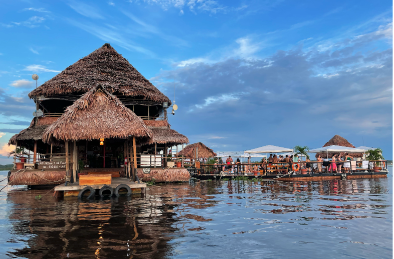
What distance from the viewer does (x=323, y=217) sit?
8.26m

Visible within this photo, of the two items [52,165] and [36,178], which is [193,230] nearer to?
[36,178]

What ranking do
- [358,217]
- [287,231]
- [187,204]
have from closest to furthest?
[287,231] < [358,217] < [187,204]

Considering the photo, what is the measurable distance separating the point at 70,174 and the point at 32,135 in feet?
27.6

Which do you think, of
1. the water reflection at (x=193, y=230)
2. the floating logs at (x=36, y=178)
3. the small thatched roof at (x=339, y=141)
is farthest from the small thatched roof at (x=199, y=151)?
the water reflection at (x=193, y=230)

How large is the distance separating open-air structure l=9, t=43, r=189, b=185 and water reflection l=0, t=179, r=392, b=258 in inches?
164

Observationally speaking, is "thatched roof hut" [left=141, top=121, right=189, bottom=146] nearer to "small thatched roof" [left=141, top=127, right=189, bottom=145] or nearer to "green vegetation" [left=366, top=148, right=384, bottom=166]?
"small thatched roof" [left=141, top=127, right=189, bottom=145]

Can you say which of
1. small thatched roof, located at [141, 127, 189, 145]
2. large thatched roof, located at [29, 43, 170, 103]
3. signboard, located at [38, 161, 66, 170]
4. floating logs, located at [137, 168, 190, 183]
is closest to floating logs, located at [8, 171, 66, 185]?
signboard, located at [38, 161, 66, 170]

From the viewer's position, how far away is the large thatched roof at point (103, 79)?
22.6 m

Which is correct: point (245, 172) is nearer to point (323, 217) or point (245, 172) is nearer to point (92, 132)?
point (92, 132)

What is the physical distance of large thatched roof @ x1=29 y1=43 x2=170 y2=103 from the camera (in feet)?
74.1

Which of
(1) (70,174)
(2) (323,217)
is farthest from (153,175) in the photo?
(2) (323,217)

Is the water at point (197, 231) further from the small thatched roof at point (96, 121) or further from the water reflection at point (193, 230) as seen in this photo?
the small thatched roof at point (96, 121)

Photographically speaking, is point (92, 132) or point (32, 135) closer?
point (92, 132)

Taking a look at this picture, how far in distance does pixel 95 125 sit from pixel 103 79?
11298 mm
